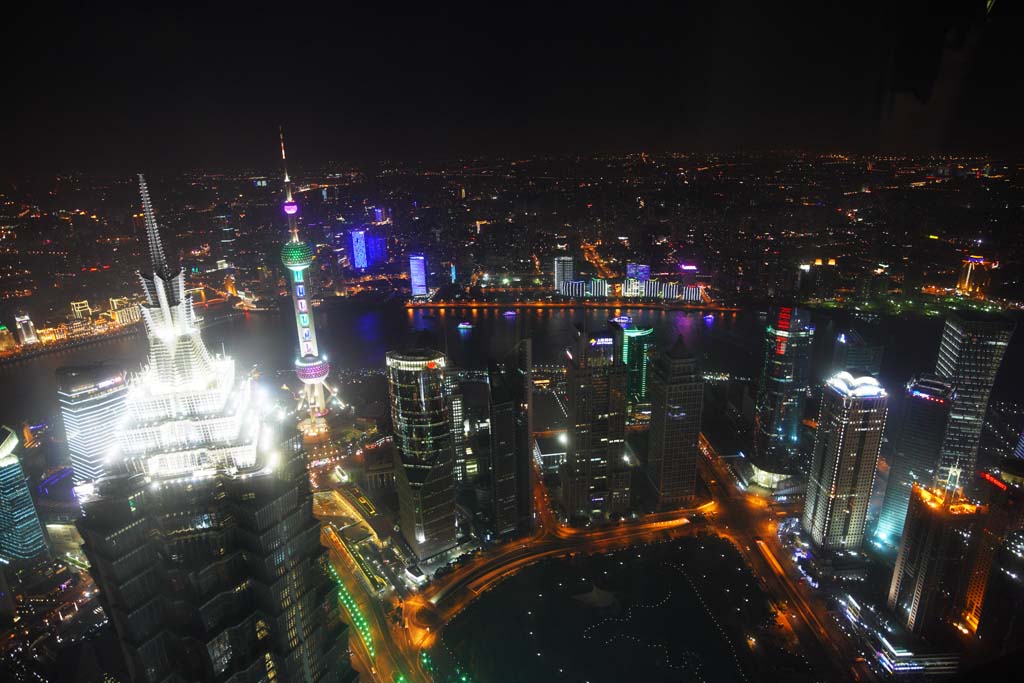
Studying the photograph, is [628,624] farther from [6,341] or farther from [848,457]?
[6,341]

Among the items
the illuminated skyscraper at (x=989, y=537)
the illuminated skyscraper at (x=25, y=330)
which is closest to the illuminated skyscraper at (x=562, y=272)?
the illuminated skyscraper at (x=989, y=537)

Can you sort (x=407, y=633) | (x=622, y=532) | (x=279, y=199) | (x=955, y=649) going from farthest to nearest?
(x=279, y=199) < (x=622, y=532) < (x=407, y=633) < (x=955, y=649)

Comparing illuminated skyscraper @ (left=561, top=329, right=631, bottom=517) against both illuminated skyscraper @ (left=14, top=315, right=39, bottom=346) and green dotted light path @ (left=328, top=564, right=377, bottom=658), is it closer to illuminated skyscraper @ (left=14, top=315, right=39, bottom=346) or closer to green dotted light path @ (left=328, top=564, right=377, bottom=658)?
green dotted light path @ (left=328, top=564, right=377, bottom=658)

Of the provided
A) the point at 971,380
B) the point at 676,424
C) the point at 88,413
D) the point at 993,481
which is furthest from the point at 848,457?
the point at 88,413

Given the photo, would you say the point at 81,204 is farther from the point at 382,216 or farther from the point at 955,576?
the point at 955,576

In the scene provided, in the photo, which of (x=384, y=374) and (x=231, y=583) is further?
(x=384, y=374)

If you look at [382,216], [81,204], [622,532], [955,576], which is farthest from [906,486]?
[81,204]
